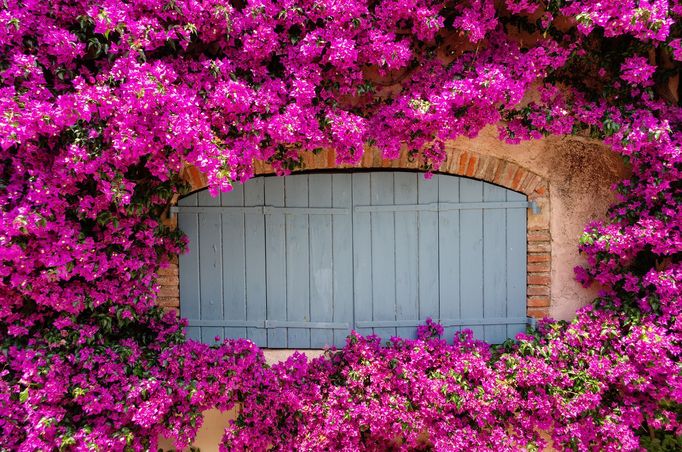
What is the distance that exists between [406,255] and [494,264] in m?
0.66

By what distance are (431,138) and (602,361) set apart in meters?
1.87

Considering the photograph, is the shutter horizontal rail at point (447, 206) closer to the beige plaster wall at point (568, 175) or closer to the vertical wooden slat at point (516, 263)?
the vertical wooden slat at point (516, 263)

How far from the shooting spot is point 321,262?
3783 millimetres

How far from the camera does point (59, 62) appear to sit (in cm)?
291

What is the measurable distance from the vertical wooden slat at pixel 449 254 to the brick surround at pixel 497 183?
0.44ft

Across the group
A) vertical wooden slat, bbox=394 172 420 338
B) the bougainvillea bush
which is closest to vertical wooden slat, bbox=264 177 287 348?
the bougainvillea bush

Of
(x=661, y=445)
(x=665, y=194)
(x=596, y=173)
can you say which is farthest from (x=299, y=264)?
(x=661, y=445)

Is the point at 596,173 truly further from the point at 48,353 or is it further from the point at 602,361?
the point at 48,353

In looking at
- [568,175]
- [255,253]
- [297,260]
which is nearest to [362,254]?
[297,260]

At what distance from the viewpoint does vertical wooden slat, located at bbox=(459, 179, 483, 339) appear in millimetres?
3771

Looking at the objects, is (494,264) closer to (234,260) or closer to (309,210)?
(309,210)

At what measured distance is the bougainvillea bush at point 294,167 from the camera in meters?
2.86

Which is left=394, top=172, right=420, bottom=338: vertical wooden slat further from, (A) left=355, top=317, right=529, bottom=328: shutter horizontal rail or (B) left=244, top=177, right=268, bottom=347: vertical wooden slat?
(B) left=244, top=177, right=268, bottom=347: vertical wooden slat

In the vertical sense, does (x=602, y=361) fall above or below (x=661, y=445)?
above
